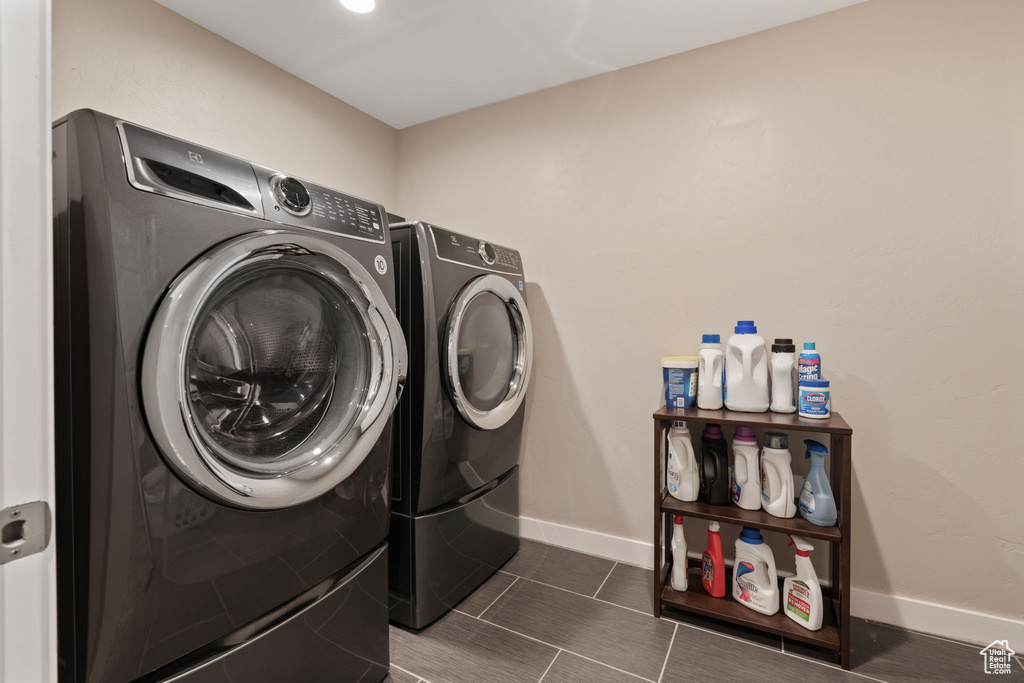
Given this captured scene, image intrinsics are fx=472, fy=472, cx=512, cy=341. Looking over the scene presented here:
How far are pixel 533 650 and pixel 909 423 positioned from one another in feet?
4.83

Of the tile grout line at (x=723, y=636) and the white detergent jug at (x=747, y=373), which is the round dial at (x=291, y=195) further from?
the tile grout line at (x=723, y=636)

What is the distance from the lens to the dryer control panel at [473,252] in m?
1.63

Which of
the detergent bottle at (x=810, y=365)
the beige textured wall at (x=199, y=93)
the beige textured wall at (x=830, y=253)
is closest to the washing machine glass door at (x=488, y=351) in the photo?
the beige textured wall at (x=830, y=253)

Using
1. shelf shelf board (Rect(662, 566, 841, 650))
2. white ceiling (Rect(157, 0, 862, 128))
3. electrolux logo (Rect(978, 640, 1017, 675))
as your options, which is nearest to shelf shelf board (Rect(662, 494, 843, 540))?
shelf shelf board (Rect(662, 566, 841, 650))

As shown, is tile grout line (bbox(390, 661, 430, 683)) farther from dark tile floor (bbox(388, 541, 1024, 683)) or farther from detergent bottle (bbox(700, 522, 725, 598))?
detergent bottle (bbox(700, 522, 725, 598))

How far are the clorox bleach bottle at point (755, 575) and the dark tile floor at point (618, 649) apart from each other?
10 cm

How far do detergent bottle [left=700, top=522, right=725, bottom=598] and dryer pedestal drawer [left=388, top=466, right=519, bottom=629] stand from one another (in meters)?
0.81

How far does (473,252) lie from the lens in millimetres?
1807

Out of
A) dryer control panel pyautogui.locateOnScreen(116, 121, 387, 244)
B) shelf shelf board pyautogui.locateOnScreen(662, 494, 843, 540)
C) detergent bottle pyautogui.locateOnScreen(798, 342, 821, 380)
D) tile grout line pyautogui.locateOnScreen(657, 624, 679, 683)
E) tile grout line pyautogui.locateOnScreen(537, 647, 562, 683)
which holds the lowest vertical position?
tile grout line pyautogui.locateOnScreen(537, 647, 562, 683)

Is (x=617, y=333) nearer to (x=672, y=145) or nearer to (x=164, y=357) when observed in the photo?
(x=672, y=145)

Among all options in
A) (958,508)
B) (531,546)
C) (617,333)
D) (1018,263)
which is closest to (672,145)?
(617,333)

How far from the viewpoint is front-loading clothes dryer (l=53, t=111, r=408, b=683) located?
2.63ft

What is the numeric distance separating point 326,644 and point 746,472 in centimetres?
138

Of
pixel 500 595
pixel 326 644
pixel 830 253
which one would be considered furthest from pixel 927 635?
pixel 326 644
